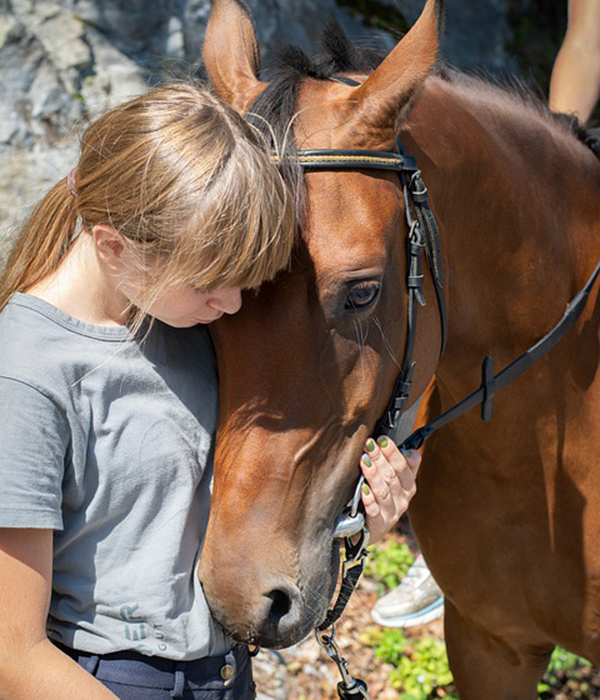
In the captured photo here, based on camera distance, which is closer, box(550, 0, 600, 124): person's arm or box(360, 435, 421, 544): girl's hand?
box(360, 435, 421, 544): girl's hand

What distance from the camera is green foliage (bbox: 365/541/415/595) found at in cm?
386

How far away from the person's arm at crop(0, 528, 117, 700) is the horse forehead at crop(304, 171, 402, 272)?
2.08ft

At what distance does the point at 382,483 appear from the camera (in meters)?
1.58

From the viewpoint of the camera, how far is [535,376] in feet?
6.60

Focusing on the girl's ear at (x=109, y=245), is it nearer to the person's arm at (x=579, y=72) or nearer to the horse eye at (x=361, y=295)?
the horse eye at (x=361, y=295)

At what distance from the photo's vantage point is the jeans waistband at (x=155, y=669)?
1.44 m

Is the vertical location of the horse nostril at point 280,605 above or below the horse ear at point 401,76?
below

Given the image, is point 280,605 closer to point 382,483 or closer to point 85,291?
point 382,483

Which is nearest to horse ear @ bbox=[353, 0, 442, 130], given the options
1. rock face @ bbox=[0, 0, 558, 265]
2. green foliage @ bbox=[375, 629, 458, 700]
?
green foliage @ bbox=[375, 629, 458, 700]

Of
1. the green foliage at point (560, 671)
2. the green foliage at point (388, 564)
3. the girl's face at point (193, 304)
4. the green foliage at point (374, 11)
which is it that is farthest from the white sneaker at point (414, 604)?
the green foliage at point (374, 11)

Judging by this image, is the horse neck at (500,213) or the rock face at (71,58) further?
the rock face at (71,58)

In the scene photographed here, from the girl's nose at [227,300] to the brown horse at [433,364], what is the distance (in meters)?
0.06

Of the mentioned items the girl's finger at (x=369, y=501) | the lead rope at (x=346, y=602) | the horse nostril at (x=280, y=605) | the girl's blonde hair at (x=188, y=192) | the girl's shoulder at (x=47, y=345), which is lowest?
the lead rope at (x=346, y=602)

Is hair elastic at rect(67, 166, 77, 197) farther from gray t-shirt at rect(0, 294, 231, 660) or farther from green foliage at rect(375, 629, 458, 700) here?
green foliage at rect(375, 629, 458, 700)
